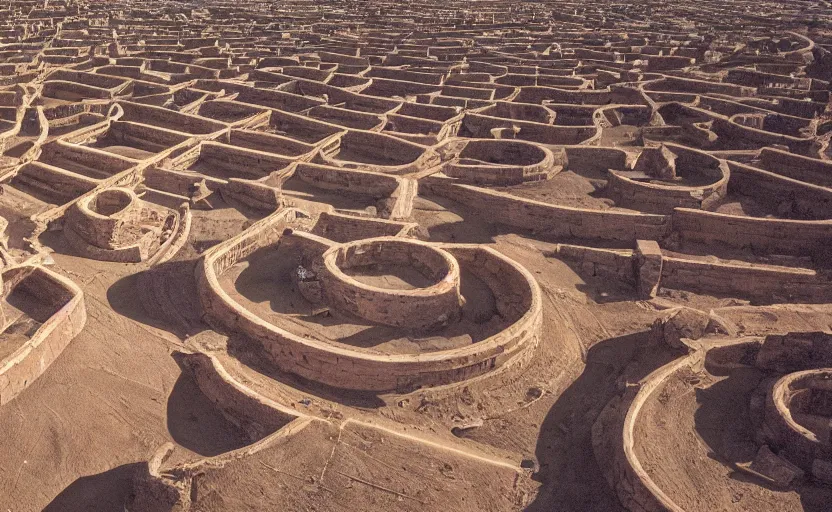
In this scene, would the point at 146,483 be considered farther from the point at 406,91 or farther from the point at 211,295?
the point at 406,91

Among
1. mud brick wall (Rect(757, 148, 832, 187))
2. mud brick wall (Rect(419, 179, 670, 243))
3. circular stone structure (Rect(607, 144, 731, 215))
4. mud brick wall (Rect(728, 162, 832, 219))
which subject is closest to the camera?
mud brick wall (Rect(419, 179, 670, 243))

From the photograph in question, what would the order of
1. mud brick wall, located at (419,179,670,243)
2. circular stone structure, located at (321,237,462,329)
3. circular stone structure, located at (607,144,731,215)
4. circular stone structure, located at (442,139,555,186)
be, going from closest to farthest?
1. circular stone structure, located at (321,237,462,329)
2. mud brick wall, located at (419,179,670,243)
3. circular stone structure, located at (607,144,731,215)
4. circular stone structure, located at (442,139,555,186)

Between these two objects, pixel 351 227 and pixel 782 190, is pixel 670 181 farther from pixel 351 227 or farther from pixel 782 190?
pixel 351 227

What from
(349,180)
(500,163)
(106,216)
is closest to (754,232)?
(500,163)

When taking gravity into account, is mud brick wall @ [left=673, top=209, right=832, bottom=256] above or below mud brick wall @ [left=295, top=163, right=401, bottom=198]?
above

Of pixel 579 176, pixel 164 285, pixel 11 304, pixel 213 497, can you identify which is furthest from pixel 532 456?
pixel 579 176

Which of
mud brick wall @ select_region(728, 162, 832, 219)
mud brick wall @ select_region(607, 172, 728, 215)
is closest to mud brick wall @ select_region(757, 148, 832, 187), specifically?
mud brick wall @ select_region(728, 162, 832, 219)

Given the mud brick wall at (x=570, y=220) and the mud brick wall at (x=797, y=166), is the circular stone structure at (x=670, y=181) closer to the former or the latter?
the mud brick wall at (x=570, y=220)

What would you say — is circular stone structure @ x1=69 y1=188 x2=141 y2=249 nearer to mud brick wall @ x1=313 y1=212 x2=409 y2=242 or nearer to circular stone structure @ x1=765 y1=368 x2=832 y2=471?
mud brick wall @ x1=313 y1=212 x2=409 y2=242
